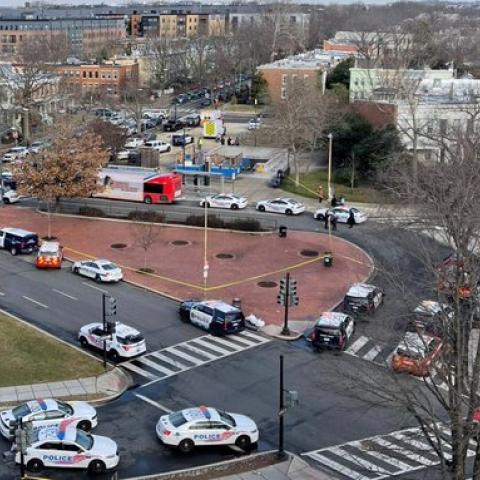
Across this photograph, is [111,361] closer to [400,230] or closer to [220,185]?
[400,230]

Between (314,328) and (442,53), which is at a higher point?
(442,53)

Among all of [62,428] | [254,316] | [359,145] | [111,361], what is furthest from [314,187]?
[62,428]

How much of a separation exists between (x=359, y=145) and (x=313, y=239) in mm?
16447

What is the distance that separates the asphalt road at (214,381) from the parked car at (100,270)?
46 centimetres

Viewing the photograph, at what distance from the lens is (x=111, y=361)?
32.6 meters

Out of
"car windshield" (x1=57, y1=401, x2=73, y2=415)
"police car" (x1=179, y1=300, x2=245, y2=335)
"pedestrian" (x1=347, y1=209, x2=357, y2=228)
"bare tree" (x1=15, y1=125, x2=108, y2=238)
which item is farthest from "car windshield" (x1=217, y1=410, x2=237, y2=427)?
"pedestrian" (x1=347, y1=209, x2=357, y2=228)

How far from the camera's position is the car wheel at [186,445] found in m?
25.2

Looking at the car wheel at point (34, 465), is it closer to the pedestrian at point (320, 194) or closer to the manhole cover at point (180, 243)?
the manhole cover at point (180, 243)

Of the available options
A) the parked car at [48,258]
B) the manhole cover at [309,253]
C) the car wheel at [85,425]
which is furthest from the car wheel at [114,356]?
the manhole cover at [309,253]

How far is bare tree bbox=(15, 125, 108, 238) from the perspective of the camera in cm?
5159

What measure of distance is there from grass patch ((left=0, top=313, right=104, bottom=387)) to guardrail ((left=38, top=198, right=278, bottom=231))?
1994 cm

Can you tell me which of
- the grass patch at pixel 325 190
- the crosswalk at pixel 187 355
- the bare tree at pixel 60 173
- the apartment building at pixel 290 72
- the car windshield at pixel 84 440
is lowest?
the crosswalk at pixel 187 355

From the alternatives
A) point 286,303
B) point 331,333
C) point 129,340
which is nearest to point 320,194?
point 286,303

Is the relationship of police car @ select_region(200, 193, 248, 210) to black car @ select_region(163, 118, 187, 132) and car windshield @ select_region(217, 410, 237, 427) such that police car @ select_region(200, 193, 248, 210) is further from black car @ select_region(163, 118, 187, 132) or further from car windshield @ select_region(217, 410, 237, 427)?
black car @ select_region(163, 118, 187, 132)
